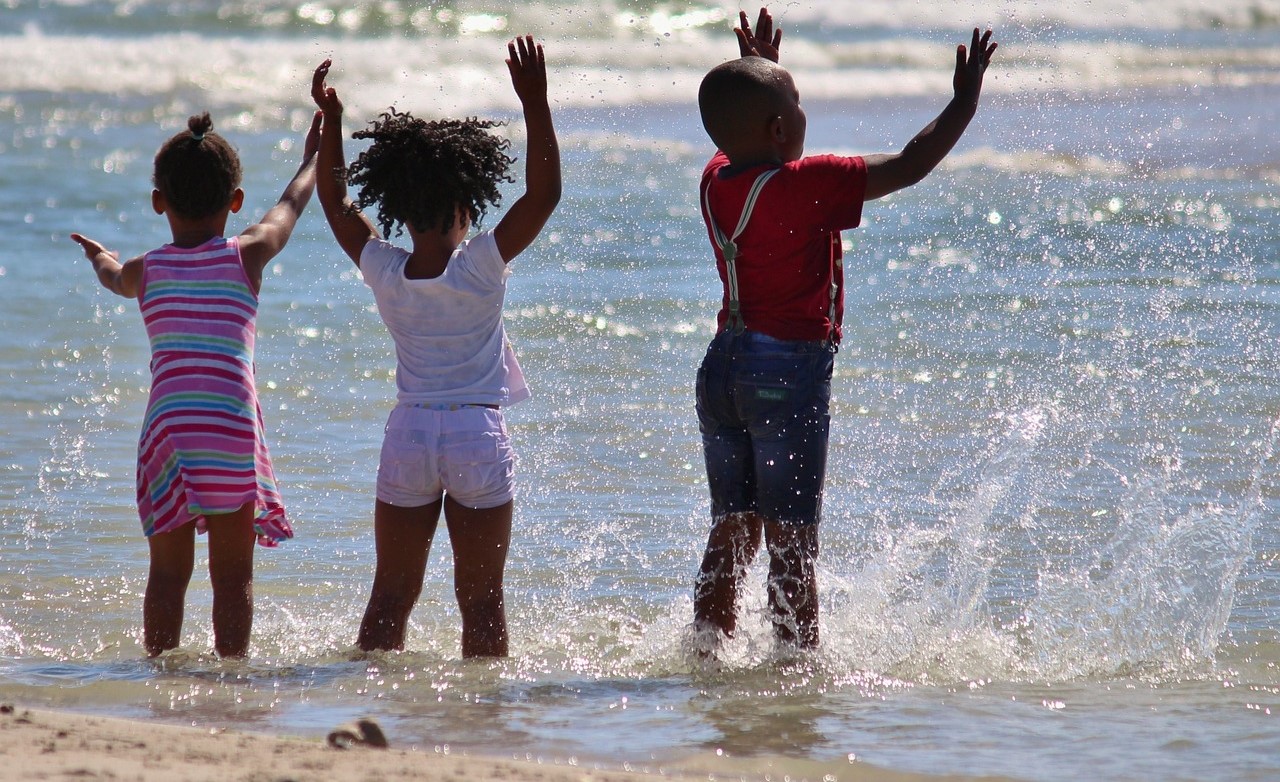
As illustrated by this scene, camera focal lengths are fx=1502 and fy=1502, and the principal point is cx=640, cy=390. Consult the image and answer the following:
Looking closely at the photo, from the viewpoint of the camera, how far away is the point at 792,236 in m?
3.98

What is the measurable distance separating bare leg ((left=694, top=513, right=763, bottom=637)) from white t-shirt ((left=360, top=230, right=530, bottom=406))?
729mm

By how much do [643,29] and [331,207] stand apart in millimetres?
24335

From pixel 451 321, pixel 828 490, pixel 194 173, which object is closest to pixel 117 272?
pixel 194 173

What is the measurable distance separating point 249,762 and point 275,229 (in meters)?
1.72

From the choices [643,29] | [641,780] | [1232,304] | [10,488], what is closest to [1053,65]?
[643,29]

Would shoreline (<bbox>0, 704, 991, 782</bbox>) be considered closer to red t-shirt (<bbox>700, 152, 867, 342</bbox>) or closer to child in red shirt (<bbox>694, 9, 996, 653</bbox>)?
child in red shirt (<bbox>694, 9, 996, 653</bbox>)

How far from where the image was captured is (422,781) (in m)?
3.06

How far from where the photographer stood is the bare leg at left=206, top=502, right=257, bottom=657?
4199mm

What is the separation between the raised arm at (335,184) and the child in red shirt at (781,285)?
1004 millimetres

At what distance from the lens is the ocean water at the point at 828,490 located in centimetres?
381

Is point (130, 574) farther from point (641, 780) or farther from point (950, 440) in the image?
point (950, 440)

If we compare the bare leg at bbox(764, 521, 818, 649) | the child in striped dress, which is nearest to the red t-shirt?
the bare leg at bbox(764, 521, 818, 649)

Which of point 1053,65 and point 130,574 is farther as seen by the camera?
point 1053,65

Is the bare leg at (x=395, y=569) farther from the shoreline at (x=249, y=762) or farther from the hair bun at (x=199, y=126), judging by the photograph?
the hair bun at (x=199, y=126)
